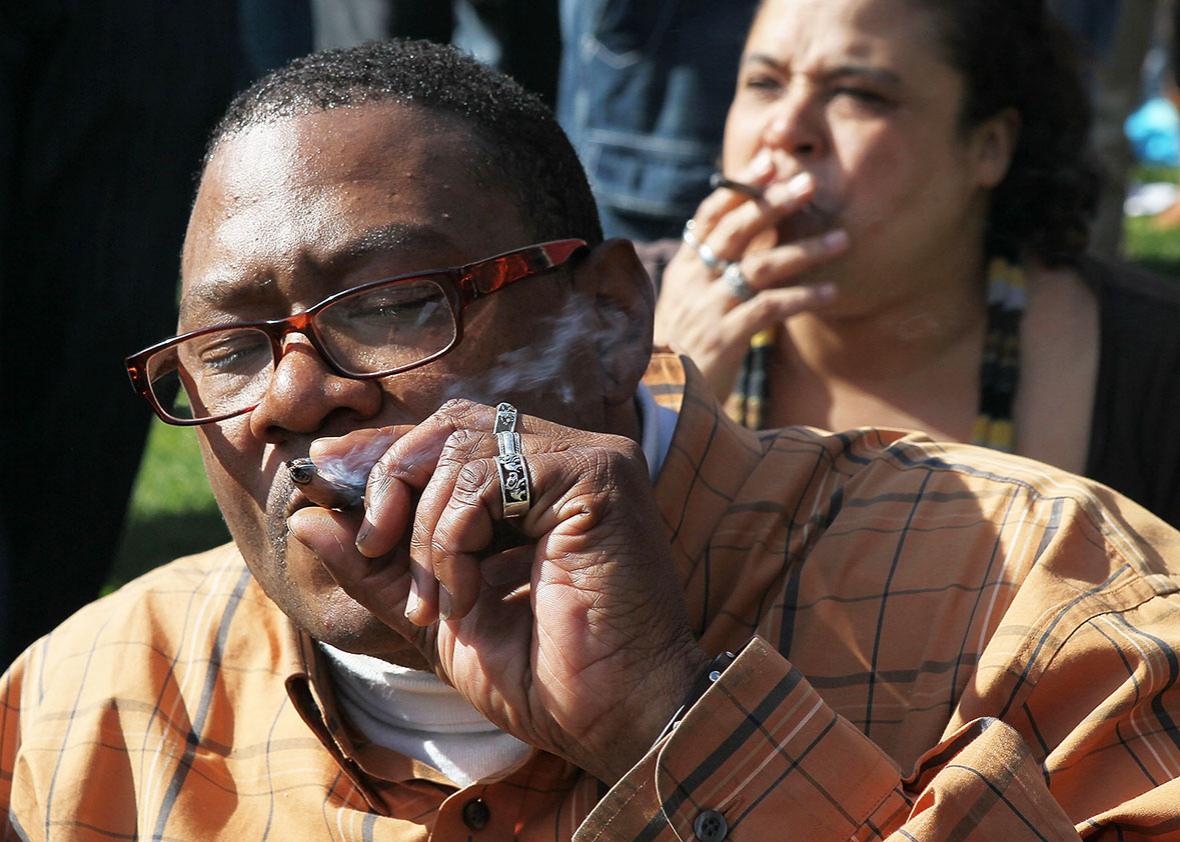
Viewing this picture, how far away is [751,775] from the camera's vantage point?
1.94m

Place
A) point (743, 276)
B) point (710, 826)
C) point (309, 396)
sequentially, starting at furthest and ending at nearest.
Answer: point (743, 276)
point (309, 396)
point (710, 826)

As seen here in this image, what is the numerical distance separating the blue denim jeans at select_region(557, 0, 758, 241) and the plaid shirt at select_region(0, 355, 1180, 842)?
8.34ft

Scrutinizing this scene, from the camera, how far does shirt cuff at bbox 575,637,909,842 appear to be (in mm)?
1923

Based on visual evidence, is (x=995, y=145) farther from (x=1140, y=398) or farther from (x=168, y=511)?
(x=168, y=511)

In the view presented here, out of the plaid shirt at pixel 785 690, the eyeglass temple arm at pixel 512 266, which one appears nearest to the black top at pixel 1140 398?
the plaid shirt at pixel 785 690

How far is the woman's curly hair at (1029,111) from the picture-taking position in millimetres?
4098

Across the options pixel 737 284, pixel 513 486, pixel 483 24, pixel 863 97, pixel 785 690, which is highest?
pixel 483 24

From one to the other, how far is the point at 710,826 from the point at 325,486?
626mm

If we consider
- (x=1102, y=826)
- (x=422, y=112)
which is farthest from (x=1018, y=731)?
(x=422, y=112)

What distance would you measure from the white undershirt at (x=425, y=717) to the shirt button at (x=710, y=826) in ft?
1.42

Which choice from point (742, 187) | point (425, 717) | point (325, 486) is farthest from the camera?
point (742, 187)

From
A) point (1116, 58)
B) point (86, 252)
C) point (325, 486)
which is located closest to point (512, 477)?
point (325, 486)

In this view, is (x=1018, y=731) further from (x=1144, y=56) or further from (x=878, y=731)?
(x=1144, y=56)

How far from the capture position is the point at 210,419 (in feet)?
7.63
